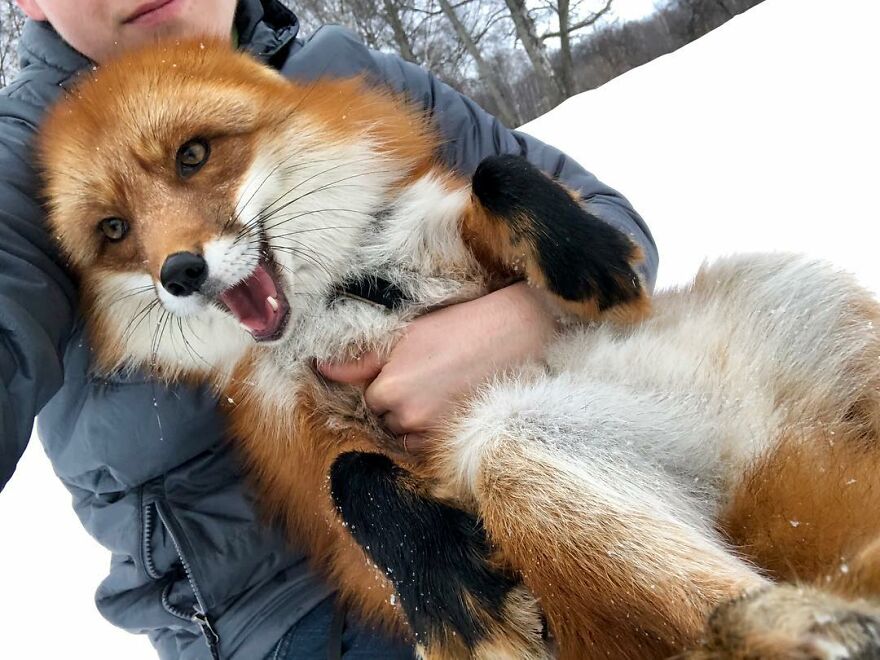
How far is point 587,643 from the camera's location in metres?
1.36

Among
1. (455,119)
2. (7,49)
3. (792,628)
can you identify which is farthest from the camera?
(7,49)

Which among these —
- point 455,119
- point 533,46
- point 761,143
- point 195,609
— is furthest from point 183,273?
point 533,46

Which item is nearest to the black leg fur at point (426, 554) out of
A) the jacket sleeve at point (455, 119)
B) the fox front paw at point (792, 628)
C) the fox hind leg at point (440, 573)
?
the fox hind leg at point (440, 573)

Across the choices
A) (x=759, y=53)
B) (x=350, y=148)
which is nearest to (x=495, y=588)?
(x=350, y=148)

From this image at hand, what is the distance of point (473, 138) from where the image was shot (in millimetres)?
2805

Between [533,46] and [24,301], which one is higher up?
[533,46]

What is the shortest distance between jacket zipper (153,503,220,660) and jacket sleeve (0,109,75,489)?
0.59 metres

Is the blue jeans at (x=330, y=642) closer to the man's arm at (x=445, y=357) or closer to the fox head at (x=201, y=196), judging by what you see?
the man's arm at (x=445, y=357)

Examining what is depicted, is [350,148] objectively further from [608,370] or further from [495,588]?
[495,588]

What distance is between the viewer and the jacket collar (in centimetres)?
219

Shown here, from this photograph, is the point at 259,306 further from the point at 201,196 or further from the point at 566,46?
the point at 566,46

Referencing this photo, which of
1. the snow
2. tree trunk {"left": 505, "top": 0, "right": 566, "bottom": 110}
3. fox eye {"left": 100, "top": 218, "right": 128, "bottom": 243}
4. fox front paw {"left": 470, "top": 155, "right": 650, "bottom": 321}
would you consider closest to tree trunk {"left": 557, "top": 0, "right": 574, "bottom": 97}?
tree trunk {"left": 505, "top": 0, "right": 566, "bottom": 110}

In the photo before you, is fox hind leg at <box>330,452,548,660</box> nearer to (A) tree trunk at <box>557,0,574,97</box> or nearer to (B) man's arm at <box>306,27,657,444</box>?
(B) man's arm at <box>306,27,657,444</box>

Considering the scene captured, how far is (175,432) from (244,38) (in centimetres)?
160
